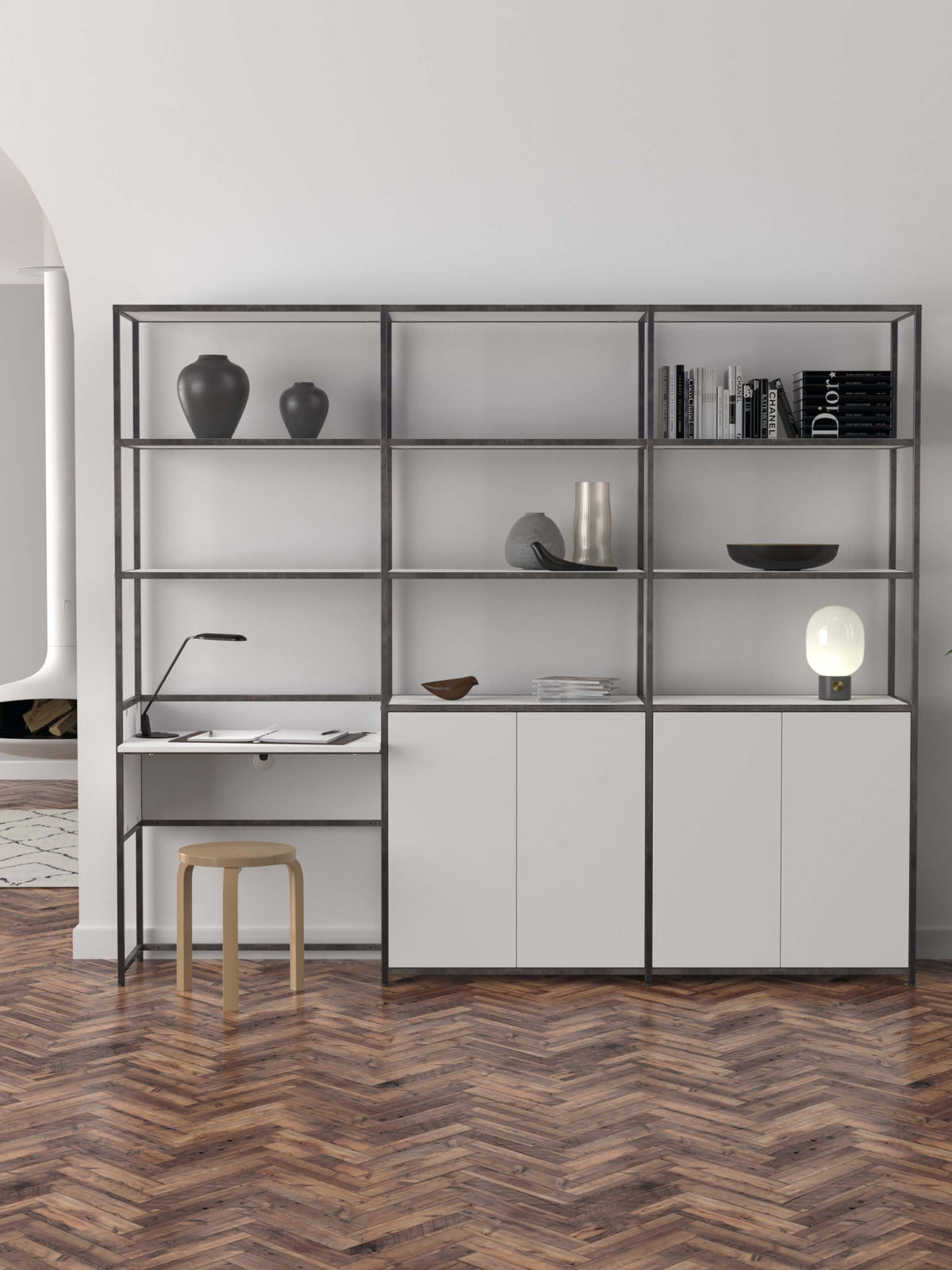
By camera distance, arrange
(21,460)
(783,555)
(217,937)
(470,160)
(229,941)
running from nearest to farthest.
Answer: (229,941) → (783,555) → (470,160) → (217,937) → (21,460)

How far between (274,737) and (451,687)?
64cm

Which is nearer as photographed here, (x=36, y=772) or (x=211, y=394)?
(x=211, y=394)

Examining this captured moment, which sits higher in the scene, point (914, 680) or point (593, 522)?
point (593, 522)

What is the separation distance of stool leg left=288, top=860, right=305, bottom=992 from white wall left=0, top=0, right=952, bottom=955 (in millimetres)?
860

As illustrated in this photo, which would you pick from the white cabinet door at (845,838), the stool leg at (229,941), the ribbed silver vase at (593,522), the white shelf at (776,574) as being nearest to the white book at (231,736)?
the stool leg at (229,941)

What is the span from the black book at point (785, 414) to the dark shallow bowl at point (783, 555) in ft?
1.36

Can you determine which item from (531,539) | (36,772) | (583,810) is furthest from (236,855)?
(36,772)

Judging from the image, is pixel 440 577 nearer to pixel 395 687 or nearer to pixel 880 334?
pixel 395 687

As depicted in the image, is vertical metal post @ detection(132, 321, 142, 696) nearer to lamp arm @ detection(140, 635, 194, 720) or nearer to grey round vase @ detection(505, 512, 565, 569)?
lamp arm @ detection(140, 635, 194, 720)

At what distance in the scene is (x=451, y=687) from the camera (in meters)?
4.42

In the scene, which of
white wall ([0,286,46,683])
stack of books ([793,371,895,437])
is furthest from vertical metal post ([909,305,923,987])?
white wall ([0,286,46,683])

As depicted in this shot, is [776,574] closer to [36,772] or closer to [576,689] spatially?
[576,689]

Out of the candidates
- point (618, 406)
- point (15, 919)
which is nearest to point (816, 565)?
point (618, 406)

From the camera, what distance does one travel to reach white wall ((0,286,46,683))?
8516 mm
